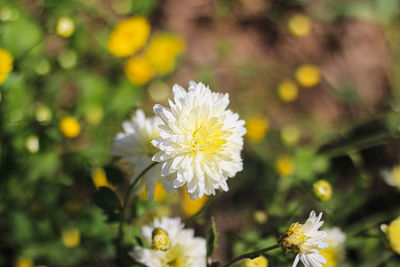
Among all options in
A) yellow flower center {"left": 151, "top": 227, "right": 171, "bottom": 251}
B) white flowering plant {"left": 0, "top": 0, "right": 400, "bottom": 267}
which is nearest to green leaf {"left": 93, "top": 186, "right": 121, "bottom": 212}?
white flowering plant {"left": 0, "top": 0, "right": 400, "bottom": 267}

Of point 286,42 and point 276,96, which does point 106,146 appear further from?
point 286,42

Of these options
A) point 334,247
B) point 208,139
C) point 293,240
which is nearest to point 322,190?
point 334,247

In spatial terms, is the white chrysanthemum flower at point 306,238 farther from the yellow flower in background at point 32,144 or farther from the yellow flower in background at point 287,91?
the yellow flower in background at point 287,91

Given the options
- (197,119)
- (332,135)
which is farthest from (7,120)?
(332,135)

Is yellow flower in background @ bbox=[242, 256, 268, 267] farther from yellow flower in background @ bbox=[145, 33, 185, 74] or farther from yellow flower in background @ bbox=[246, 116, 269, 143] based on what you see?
yellow flower in background @ bbox=[145, 33, 185, 74]

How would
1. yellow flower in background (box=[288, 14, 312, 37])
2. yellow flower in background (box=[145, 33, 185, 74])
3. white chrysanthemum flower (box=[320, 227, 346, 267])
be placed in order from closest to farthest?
white chrysanthemum flower (box=[320, 227, 346, 267]) < yellow flower in background (box=[145, 33, 185, 74]) < yellow flower in background (box=[288, 14, 312, 37])

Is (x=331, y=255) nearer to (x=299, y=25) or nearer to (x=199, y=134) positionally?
(x=199, y=134)
